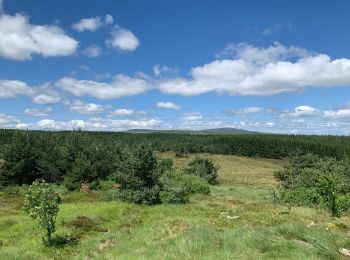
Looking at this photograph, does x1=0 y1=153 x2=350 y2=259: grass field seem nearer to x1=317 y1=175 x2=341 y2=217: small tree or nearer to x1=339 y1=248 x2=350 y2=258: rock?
x1=339 y1=248 x2=350 y2=258: rock

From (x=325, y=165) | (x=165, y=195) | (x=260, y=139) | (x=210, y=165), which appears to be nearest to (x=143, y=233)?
(x=165, y=195)

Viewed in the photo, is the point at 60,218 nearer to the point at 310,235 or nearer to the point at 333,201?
the point at 310,235

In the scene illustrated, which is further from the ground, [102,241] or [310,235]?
[310,235]

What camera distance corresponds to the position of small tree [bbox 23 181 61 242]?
2303 cm

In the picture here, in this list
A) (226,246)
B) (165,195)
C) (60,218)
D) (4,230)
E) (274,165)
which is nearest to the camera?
(226,246)

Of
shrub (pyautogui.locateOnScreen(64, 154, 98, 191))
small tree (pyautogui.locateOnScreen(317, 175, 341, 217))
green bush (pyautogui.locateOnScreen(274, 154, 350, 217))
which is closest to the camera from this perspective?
small tree (pyautogui.locateOnScreen(317, 175, 341, 217))

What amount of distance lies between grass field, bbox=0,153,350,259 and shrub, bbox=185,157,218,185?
46619 millimetres

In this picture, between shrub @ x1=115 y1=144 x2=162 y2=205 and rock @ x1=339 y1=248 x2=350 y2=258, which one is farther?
shrub @ x1=115 y1=144 x2=162 y2=205

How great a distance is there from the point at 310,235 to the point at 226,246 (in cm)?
415

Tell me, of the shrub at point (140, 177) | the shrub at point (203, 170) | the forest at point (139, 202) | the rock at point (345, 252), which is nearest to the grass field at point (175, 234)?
the forest at point (139, 202)

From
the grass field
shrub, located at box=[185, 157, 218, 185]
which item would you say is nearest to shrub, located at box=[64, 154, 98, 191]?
the grass field

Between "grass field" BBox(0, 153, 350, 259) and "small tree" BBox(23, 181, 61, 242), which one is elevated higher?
"small tree" BBox(23, 181, 61, 242)

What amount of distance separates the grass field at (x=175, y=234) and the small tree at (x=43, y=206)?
1.18m

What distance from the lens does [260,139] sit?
186750 mm
